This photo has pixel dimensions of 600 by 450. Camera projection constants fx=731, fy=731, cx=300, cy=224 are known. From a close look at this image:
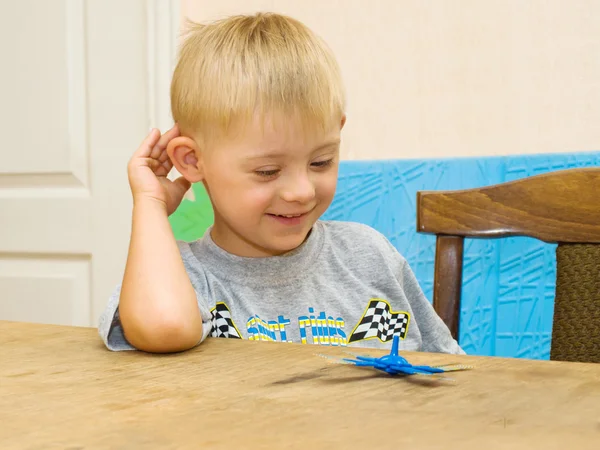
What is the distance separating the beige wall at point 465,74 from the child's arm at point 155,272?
0.61 meters

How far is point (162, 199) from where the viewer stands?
0.94 metres

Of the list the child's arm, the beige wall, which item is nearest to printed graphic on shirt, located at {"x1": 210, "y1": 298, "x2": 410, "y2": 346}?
the child's arm

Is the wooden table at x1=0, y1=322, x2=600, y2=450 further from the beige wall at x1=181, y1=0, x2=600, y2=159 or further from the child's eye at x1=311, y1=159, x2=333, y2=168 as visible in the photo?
the beige wall at x1=181, y1=0, x2=600, y2=159

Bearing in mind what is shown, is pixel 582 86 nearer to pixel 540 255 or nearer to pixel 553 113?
pixel 553 113

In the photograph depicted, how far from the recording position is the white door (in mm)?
1983

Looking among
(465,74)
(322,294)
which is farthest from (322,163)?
(465,74)

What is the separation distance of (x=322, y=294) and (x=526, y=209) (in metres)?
0.29

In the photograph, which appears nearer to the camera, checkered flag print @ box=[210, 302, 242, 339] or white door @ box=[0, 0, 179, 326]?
checkered flag print @ box=[210, 302, 242, 339]

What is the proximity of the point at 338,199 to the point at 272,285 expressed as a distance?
1.24 ft

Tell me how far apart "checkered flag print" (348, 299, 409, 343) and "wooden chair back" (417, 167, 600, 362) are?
6cm

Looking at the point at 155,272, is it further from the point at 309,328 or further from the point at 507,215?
the point at 507,215

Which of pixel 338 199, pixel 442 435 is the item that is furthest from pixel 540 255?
pixel 442 435

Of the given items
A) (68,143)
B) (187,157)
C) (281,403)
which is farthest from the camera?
(68,143)

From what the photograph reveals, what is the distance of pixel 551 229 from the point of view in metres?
0.92
